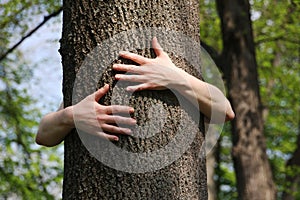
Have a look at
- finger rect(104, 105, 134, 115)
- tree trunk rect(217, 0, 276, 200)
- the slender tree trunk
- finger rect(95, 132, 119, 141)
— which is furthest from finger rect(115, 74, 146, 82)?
the slender tree trunk

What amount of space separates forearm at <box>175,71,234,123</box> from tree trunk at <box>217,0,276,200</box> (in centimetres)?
533

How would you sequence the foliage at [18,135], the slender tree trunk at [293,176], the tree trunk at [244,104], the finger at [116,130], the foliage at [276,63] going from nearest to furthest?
1. the finger at [116,130]
2. the tree trunk at [244,104]
3. the foliage at [18,135]
4. the slender tree trunk at [293,176]
5. the foliage at [276,63]

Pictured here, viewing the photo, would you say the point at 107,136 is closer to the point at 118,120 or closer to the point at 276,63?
the point at 118,120

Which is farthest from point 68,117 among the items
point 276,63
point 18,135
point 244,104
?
point 276,63

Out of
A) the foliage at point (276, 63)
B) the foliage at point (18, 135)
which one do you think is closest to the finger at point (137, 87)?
the foliage at point (18, 135)

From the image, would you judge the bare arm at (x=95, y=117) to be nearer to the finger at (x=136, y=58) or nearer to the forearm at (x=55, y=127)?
the forearm at (x=55, y=127)

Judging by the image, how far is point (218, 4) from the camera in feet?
29.9

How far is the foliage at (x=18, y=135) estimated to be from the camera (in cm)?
948

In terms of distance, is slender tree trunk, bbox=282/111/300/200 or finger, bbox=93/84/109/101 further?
slender tree trunk, bbox=282/111/300/200

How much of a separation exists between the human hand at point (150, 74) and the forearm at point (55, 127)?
288 millimetres

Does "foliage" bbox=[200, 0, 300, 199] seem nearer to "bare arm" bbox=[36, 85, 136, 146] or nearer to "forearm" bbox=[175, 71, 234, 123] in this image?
"forearm" bbox=[175, 71, 234, 123]

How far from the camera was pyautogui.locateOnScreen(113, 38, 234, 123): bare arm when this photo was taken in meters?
2.67

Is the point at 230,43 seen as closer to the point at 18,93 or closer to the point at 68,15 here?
the point at 18,93

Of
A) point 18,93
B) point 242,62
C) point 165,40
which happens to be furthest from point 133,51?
point 18,93
